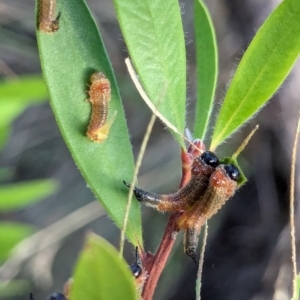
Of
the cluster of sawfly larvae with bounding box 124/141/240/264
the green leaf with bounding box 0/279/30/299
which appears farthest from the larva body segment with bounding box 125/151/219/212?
the green leaf with bounding box 0/279/30/299

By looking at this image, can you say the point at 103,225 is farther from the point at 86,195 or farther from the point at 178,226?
the point at 178,226

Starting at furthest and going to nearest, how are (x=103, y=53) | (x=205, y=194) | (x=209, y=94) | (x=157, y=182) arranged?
1. (x=157, y=182)
2. (x=209, y=94)
3. (x=103, y=53)
4. (x=205, y=194)

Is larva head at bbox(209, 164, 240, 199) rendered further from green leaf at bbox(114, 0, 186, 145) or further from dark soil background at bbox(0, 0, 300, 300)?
dark soil background at bbox(0, 0, 300, 300)

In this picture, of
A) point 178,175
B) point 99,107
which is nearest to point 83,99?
point 99,107

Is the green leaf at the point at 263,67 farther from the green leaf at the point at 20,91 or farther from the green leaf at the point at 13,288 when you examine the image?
the green leaf at the point at 13,288

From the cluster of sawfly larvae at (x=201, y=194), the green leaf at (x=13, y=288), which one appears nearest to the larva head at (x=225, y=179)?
the cluster of sawfly larvae at (x=201, y=194)

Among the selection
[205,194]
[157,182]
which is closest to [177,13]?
[205,194]
